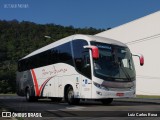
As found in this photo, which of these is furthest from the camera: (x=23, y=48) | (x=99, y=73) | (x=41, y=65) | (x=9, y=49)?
(x=9, y=49)

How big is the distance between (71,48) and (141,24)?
27.9 metres

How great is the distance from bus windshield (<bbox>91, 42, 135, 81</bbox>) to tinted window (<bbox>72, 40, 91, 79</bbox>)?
0.38 metres

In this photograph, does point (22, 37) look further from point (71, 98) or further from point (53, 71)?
point (71, 98)

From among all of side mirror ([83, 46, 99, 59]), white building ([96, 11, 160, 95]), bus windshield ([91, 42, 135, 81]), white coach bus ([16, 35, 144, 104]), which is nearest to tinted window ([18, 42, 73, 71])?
white coach bus ([16, 35, 144, 104])

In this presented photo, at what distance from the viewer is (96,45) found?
1700cm

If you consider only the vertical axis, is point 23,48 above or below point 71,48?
above

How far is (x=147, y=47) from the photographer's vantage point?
43.4 m

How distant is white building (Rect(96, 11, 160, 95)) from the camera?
136 ft

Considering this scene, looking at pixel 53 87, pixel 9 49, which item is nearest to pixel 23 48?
pixel 9 49

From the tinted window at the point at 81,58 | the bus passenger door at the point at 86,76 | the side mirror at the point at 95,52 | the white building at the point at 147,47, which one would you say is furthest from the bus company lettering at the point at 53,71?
the white building at the point at 147,47

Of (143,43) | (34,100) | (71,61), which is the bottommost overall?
(34,100)

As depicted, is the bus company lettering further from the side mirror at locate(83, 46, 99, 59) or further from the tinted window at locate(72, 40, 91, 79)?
the side mirror at locate(83, 46, 99, 59)

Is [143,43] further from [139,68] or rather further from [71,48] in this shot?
[71,48]

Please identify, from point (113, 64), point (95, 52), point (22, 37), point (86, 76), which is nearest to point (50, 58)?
point (86, 76)
